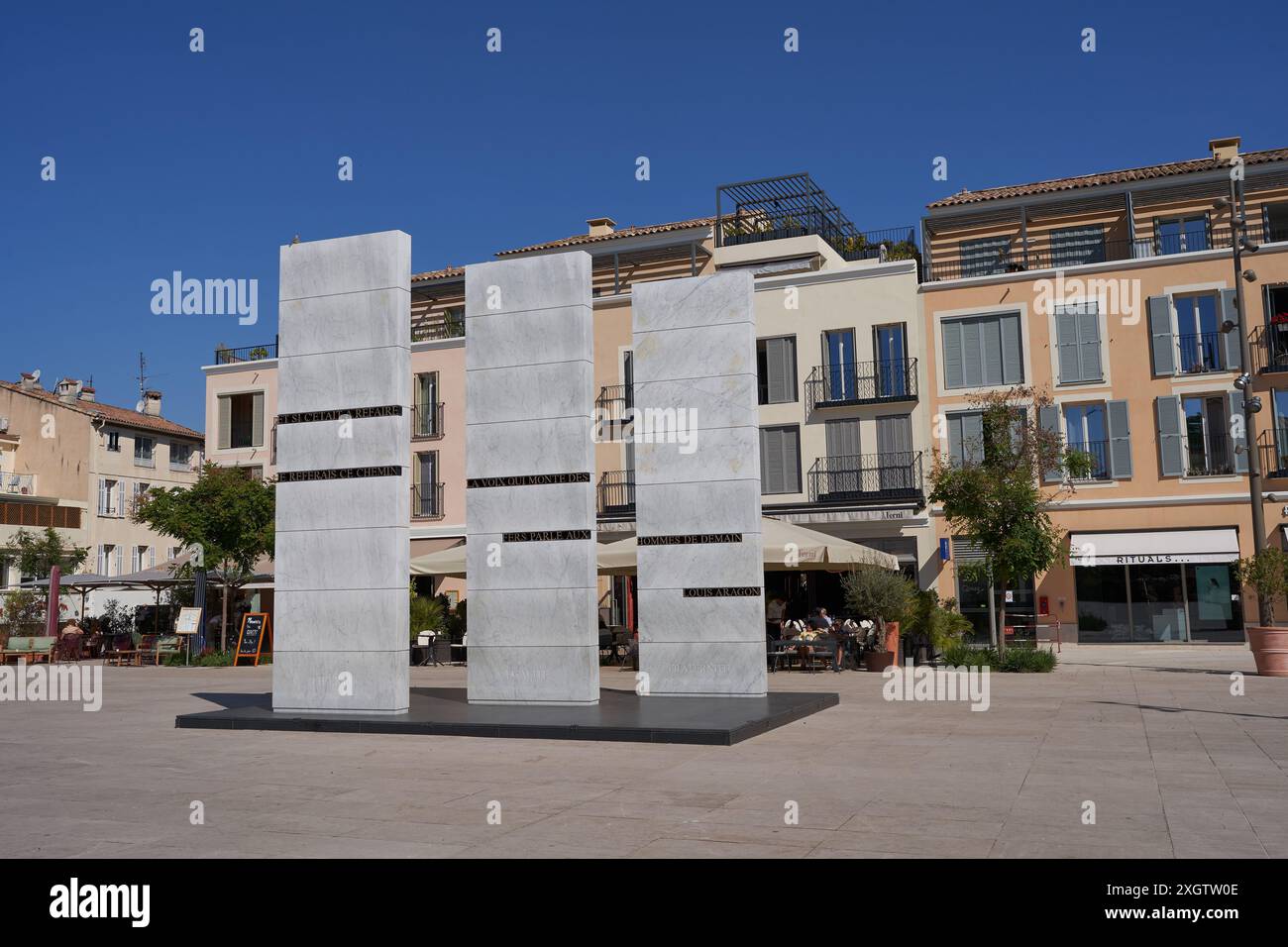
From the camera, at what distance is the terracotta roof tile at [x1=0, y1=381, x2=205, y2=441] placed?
48.5m

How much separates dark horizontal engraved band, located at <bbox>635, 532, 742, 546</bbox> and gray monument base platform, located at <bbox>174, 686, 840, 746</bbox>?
205 cm

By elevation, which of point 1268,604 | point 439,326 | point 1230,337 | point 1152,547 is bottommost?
point 1268,604

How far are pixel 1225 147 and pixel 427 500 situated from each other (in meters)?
26.7

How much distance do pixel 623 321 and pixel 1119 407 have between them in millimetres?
14425

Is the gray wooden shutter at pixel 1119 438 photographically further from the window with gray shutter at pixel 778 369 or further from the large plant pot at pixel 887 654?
the large plant pot at pixel 887 654

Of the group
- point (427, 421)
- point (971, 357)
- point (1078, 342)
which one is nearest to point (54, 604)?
point (427, 421)

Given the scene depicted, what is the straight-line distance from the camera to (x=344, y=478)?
13.4m

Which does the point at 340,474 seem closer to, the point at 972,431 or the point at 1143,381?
the point at 972,431

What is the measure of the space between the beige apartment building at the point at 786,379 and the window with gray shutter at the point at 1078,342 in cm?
370

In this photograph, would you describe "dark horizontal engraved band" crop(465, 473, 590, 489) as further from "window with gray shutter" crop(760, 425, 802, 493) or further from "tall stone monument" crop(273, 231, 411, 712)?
"window with gray shutter" crop(760, 425, 802, 493)

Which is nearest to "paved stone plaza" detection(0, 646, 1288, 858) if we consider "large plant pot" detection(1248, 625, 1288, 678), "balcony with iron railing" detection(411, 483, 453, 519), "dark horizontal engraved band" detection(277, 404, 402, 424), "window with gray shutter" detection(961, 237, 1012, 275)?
"dark horizontal engraved band" detection(277, 404, 402, 424)
